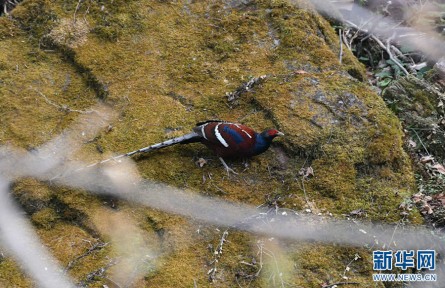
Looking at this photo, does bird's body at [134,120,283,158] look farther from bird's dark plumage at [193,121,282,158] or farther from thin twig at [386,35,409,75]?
thin twig at [386,35,409,75]

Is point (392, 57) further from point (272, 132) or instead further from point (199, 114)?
point (199, 114)

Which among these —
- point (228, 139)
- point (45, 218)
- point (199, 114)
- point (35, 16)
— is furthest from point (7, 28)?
point (228, 139)

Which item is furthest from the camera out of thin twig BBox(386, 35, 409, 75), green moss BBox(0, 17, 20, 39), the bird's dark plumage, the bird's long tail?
thin twig BBox(386, 35, 409, 75)

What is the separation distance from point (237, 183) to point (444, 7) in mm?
4615

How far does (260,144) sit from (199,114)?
0.83m

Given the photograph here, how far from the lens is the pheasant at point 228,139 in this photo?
450cm

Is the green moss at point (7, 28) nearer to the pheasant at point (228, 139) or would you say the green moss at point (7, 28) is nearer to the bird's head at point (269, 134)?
the pheasant at point (228, 139)

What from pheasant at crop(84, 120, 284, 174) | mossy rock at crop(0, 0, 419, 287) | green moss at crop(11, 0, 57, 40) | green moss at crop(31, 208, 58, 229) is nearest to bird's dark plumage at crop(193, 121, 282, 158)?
pheasant at crop(84, 120, 284, 174)

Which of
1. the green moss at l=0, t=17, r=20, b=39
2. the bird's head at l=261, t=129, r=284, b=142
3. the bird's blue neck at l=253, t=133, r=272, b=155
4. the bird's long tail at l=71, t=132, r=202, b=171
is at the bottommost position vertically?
the bird's long tail at l=71, t=132, r=202, b=171

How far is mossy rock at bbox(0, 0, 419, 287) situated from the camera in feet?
13.1

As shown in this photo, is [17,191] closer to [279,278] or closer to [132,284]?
[132,284]

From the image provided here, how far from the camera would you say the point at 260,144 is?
4.51m

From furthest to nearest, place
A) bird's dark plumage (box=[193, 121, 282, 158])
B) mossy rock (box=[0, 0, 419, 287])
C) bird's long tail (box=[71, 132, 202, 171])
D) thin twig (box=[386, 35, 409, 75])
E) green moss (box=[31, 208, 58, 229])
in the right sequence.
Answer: thin twig (box=[386, 35, 409, 75])
bird's long tail (box=[71, 132, 202, 171])
bird's dark plumage (box=[193, 121, 282, 158])
green moss (box=[31, 208, 58, 229])
mossy rock (box=[0, 0, 419, 287])

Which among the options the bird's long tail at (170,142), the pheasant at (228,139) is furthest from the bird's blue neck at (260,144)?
the bird's long tail at (170,142)
